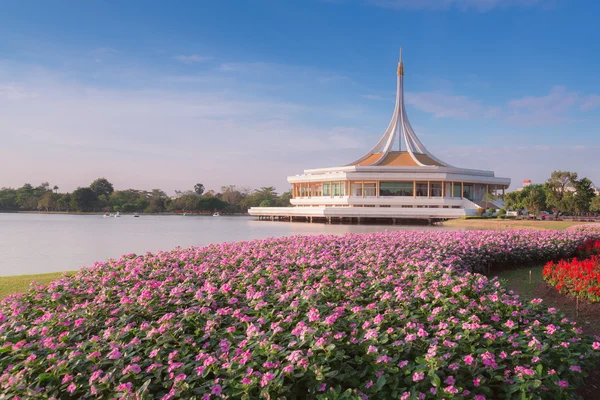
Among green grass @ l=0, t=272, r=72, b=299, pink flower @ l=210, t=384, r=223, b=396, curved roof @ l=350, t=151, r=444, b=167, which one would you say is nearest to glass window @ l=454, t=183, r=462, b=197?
curved roof @ l=350, t=151, r=444, b=167

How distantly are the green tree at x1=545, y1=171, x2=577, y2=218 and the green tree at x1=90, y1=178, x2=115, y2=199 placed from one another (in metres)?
61.8

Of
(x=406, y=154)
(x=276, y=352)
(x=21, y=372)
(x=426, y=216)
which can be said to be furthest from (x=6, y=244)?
(x=406, y=154)

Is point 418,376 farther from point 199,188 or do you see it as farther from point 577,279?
point 199,188

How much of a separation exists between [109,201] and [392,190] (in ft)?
145

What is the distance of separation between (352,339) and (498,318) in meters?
1.55

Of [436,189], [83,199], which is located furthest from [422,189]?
[83,199]

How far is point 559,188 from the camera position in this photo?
35156 mm

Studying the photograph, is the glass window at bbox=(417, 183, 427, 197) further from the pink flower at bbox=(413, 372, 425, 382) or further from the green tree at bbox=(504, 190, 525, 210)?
the pink flower at bbox=(413, 372, 425, 382)

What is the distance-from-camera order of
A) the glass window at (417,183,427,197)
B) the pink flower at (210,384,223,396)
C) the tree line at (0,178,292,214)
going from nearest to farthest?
the pink flower at (210,384,223,396), the glass window at (417,183,427,197), the tree line at (0,178,292,214)

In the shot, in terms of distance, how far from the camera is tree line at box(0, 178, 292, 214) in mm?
63878

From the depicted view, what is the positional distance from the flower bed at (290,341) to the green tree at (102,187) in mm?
71832

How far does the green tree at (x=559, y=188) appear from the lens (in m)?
34.2

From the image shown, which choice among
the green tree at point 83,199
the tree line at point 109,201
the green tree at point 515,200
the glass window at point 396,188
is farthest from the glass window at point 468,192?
the green tree at point 83,199

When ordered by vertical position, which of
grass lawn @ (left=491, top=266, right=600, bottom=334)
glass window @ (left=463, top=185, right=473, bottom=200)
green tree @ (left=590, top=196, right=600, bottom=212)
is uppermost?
glass window @ (left=463, top=185, right=473, bottom=200)
